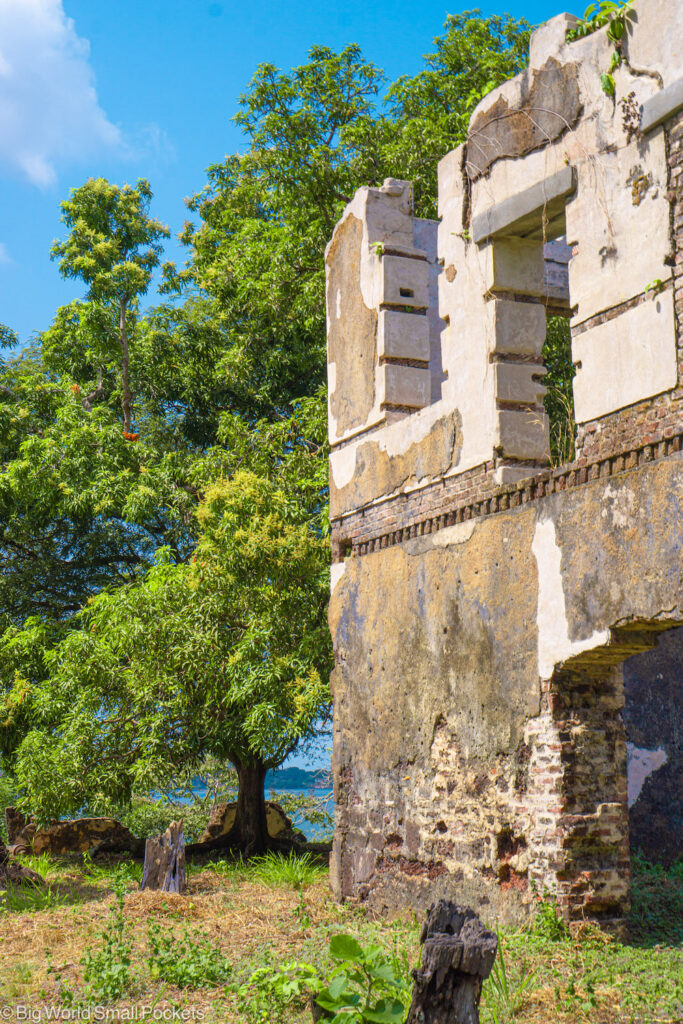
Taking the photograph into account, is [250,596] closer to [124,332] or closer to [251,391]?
[251,391]

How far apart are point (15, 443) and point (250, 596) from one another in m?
7.09

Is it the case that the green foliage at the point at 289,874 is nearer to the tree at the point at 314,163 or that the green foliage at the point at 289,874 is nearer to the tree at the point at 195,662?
the tree at the point at 195,662

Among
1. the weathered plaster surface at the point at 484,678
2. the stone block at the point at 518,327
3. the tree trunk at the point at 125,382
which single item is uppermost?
the tree trunk at the point at 125,382

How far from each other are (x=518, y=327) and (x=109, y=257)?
1320 centimetres

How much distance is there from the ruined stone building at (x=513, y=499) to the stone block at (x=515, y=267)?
0.02 meters

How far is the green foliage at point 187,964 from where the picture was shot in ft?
19.1

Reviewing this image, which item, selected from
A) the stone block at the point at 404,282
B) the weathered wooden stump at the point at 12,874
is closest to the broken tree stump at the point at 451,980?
the stone block at the point at 404,282

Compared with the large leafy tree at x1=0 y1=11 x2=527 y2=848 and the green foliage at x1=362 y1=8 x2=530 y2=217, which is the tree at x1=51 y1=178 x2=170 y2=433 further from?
the green foliage at x1=362 y1=8 x2=530 y2=217

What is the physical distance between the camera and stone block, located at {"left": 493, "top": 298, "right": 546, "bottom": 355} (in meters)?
7.04

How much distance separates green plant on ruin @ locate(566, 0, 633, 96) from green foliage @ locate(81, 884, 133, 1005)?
5855mm

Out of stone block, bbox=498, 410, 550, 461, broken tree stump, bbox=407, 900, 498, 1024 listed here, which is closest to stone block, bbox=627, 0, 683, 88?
stone block, bbox=498, 410, 550, 461

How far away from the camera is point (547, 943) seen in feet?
18.7

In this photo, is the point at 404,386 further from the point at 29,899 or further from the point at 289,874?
the point at 29,899

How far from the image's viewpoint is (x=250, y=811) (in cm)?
1192
